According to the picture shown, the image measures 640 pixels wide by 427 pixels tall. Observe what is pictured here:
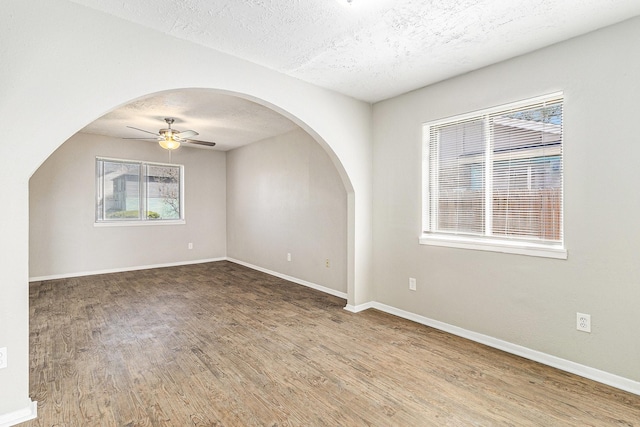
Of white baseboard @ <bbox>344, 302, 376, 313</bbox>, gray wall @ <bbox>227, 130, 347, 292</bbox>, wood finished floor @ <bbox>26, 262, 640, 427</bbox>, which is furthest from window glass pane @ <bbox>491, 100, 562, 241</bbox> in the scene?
gray wall @ <bbox>227, 130, 347, 292</bbox>

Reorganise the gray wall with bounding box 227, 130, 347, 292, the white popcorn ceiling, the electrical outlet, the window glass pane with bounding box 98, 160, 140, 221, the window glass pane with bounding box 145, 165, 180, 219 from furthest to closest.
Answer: the window glass pane with bounding box 145, 165, 180, 219 < the window glass pane with bounding box 98, 160, 140, 221 < the gray wall with bounding box 227, 130, 347, 292 < the electrical outlet < the white popcorn ceiling

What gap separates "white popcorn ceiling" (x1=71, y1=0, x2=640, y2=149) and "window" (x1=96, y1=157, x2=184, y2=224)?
4.64 meters

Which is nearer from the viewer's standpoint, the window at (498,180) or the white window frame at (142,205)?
the window at (498,180)

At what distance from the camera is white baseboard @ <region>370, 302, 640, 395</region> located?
7.43 ft

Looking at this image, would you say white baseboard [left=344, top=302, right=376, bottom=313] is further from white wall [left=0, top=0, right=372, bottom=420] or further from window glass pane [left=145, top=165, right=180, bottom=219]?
window glass pane [left=145, top=165, right=180, bottom=219]

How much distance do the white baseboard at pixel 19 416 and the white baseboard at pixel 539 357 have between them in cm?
323

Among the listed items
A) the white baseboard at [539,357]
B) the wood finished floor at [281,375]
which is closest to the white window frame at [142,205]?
the wood finished floor at [281,375]

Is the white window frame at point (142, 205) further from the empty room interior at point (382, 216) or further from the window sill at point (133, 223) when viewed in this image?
the empty room interior at point (382, 216)

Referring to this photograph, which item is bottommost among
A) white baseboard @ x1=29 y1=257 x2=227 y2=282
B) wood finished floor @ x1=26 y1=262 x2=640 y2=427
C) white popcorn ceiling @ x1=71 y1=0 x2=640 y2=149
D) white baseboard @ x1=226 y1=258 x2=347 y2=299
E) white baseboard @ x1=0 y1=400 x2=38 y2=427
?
wood finished floor @ x1=26 y1=262 x2=640 y2=427

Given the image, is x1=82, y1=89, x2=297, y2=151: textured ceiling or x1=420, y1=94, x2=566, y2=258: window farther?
x1=82, y1=89, x2=297, y2=151: textured ceiling

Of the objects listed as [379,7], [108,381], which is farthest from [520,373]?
[108,381]

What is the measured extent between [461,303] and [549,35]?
7.90ft

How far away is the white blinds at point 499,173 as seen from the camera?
8.76ft

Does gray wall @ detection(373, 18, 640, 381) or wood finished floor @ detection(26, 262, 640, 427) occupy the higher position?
gray wall @ detection(373, 18, 640, 381)
